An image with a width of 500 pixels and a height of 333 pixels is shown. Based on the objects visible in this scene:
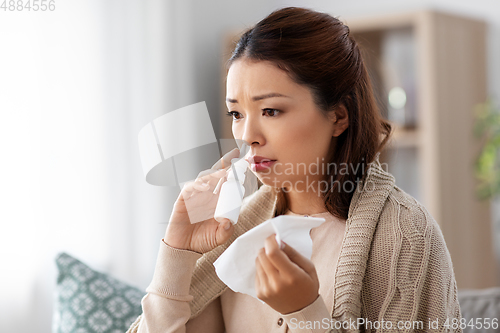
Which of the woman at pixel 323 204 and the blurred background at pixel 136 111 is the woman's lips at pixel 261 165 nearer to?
the woman at pixel 323 204

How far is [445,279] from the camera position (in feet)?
3.01

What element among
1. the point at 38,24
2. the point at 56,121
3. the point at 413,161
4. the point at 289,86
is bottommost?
the point at 413,161

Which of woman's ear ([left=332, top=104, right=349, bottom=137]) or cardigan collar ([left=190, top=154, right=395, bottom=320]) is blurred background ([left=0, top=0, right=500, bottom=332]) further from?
woman's ear ([left=332, top=104, right=349, bottom=137])

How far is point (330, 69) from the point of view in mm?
946

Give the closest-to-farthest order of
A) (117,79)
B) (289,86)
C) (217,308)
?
1. (289,86)
2. (217,308)
3. (117,79)

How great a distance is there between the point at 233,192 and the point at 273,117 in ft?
0.51

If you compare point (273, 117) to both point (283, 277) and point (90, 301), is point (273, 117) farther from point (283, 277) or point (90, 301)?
point (90, 301)

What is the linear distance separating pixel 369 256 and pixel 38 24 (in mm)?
1185

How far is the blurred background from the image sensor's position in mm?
1473

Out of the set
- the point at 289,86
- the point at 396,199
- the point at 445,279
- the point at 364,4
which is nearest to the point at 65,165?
the point at 289,86

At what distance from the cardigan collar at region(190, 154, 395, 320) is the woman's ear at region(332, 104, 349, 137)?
102 mm

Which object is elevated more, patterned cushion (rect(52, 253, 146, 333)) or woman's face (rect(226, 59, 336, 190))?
woman's face (rect(226, 59, 336, 190))

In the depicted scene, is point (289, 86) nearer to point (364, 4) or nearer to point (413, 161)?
point (413, 161)

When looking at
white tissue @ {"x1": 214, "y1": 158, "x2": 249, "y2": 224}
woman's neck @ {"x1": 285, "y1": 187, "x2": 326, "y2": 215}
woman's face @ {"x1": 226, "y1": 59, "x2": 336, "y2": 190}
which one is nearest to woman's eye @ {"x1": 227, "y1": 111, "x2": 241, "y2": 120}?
woman's face @ {"x1": 226, "y1": 59, "x2": 336, "y2": 190}
